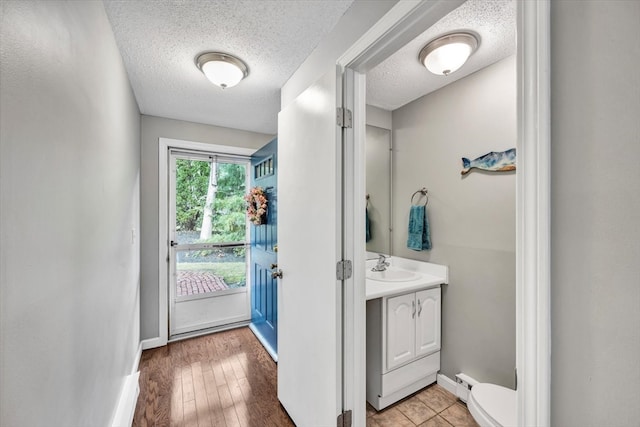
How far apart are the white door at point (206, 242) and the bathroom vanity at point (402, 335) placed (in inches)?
75.2

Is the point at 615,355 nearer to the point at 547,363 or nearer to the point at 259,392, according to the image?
the point at 547,363

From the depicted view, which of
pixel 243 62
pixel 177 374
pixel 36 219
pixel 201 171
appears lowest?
pixel 177 374

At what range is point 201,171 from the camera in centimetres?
305

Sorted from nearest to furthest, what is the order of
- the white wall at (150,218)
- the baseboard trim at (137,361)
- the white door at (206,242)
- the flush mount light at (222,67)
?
the flush mount light at (222,67)
the baseboard trim at (137,361)
the white wall at (150,218)
the white door at (206,242)

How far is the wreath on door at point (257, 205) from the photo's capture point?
8.27 feet

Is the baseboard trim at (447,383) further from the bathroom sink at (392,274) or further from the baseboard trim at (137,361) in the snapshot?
the baseboard trim at (137,361)

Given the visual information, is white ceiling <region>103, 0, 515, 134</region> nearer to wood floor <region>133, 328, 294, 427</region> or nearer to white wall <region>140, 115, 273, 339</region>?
white wall <region>140, 115, 273, 339</region>

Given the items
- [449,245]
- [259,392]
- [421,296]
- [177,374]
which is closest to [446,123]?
[449,245]

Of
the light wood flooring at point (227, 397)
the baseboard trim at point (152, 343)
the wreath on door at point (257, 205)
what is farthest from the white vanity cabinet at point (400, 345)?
the baseboard trim at point (152, 343)

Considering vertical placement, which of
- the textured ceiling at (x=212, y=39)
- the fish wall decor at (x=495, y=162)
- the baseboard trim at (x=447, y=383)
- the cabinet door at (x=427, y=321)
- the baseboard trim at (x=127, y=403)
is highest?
the textured ceiling at (x=212, y=39)

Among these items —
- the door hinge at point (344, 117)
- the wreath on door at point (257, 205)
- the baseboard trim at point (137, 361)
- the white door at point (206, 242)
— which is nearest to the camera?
the door hinge at point (344, 117)

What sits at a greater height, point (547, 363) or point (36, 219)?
point (36, 219)

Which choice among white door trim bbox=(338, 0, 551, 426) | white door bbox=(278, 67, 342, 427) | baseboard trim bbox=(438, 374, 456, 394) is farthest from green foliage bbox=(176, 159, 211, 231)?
white door trim bbox=(338, 0, 551, 426)

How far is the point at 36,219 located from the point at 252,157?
2.41 meters
